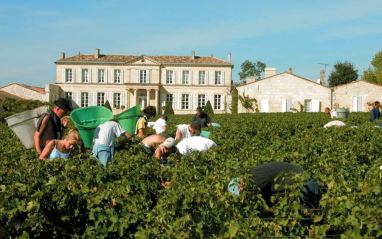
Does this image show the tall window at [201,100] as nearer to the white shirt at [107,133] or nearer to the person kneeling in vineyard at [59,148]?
the white shirt at [107,133]

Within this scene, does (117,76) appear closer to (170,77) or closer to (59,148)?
(170,77)

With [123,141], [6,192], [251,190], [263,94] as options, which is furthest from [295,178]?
[263,94]

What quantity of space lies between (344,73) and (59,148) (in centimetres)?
6638

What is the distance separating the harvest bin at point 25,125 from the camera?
7.70m

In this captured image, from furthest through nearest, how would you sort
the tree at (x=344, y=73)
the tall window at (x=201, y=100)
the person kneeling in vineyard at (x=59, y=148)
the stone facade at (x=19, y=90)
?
the tree at (x=344, y=73) < the tall window at (x=201, y=100) < the stone facade at (x=19, y=90) < the person kneeling in vineyard at (x=59, y=148)

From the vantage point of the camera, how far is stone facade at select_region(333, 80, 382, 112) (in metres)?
46.5

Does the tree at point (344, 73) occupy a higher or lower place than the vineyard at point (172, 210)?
higher

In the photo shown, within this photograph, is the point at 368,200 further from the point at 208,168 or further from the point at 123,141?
the point at 123,141

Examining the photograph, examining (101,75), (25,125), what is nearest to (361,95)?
(101,75)

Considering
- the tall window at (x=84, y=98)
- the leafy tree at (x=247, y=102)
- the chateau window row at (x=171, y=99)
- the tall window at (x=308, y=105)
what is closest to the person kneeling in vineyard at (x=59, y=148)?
the leafy tree at (x=247, y=102)

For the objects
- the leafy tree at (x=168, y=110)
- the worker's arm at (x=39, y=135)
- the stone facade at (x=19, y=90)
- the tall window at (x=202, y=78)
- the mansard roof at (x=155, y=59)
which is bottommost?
the worker's arm at (x=39, y=135)

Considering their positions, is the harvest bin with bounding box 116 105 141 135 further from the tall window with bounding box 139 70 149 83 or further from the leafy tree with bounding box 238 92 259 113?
the tall window with bounding box 139 70 149 83

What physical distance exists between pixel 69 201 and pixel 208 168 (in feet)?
8.70

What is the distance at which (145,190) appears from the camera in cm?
492
